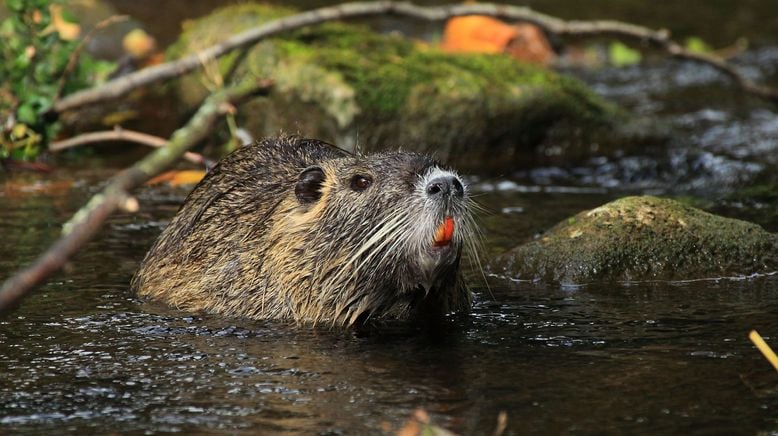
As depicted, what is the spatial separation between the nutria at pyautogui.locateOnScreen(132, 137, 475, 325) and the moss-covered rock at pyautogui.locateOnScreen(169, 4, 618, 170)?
3.42 m

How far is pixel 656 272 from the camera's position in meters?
6.93

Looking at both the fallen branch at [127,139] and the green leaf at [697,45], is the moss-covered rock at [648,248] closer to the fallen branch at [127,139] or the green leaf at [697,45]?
the fallen branch at [127,139]

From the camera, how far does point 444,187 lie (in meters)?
5.61

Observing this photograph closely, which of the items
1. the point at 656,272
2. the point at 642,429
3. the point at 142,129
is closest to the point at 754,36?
the point at 142,129

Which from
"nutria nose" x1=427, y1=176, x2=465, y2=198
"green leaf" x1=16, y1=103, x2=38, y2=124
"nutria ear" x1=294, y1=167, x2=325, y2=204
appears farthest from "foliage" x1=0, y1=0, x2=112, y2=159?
"nutria nose" x1=427, y1=176, x2=465, y2=198

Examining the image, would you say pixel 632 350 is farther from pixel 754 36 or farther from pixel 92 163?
pixel 754 36

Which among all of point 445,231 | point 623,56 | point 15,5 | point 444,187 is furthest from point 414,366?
point 623,56

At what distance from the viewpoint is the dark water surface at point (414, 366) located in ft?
15.1

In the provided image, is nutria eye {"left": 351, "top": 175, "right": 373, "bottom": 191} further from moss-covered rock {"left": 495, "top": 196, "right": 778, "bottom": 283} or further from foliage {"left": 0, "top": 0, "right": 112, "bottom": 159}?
foliage {"left": 0, "top": 0, "right": 112, "bottom": 159}

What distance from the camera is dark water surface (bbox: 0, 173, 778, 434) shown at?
4.62 meters

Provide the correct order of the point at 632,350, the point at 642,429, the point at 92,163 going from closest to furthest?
the point at 642,429, the point at 632,350, the point at 92,163

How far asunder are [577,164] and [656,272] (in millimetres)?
3841

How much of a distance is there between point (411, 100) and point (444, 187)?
5098 millimetres

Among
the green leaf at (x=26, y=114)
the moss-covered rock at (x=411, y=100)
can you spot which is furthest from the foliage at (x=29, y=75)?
the moss-covered rock at (x=411, y=100)
